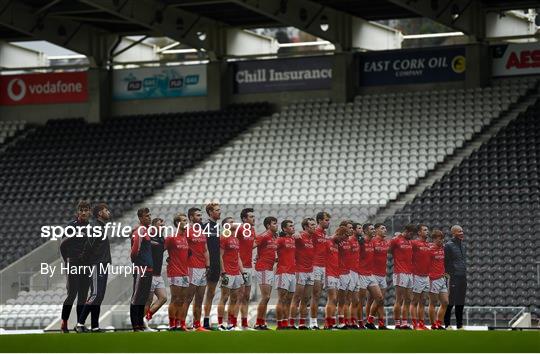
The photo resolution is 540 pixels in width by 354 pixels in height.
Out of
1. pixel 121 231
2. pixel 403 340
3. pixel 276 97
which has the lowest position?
pixel 403 340

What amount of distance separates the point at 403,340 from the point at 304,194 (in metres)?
11.8

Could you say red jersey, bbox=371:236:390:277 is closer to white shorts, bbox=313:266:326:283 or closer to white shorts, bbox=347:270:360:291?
white shorts, bbox=347:270:360:291

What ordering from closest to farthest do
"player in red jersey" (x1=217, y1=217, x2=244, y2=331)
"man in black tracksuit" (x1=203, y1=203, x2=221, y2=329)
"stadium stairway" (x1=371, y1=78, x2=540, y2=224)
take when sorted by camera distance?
"man in black tracksuit" (x1=203, y1=203, x2=221, y2=329), "player in red jersey" (x1=217, y1=217, x2=244, y2=331), "stadium stairway" (x1=371, y1=78, x2=540, y2=224)

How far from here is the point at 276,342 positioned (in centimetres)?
2039

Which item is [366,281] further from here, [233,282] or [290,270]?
[233,282]

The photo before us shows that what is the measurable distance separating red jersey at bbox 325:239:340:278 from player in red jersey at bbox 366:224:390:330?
0.63 metres

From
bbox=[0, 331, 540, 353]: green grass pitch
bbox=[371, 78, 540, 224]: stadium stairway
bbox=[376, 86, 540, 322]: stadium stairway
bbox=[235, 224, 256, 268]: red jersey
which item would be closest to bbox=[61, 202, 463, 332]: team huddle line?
bbox=[235, 224, 256, 268]: red jersey

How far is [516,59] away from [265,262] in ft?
44.0

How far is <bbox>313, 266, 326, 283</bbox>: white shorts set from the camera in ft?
75.9

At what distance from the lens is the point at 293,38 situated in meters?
53.2

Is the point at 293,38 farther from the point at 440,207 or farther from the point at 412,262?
the point at 412,262

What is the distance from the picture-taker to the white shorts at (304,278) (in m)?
23.0

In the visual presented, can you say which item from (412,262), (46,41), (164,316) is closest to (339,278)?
(412,262)

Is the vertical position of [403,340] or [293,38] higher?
[293,38]
